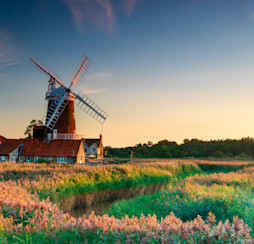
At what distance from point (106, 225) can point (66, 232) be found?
3.03ft

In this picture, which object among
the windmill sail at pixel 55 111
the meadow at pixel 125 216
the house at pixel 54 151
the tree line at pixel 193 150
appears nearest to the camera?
the meadow at pixel 125 216

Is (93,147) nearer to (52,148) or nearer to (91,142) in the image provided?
(91,142)

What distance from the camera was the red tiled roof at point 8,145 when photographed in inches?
1388

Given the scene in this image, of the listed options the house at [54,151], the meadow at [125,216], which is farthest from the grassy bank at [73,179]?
the house at [54,151]

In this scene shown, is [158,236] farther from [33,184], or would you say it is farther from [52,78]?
[52,78]

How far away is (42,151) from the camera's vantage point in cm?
3538

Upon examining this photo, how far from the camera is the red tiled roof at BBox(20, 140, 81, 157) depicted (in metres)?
34.5

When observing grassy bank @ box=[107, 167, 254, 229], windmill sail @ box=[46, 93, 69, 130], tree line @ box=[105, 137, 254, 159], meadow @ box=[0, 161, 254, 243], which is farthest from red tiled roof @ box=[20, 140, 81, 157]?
tree line @ box=[105, 137, 254, 159]

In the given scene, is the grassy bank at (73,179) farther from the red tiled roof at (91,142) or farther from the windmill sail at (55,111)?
the red tiled roof at (91,142)

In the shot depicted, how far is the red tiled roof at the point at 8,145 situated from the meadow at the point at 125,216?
2018cm

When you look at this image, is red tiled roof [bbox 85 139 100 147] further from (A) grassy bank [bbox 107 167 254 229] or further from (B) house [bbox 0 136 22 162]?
(A) grassy bank [bbox 107 167 254 229]

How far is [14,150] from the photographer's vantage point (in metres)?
35.7

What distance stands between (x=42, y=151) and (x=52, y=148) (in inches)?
56.1

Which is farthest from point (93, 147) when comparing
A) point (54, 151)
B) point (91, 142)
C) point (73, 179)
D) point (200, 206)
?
point (200, 206)
